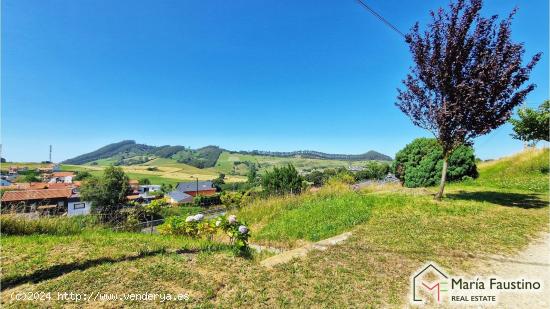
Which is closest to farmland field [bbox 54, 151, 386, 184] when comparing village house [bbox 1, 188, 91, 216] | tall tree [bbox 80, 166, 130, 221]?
village house [bbox 1, 188, 91, 216]

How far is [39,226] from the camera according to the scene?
21.9 feet

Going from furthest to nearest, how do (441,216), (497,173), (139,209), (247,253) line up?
(497,173), (139,209), (441,216), (247,253)

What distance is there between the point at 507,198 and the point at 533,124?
9362 millimetres

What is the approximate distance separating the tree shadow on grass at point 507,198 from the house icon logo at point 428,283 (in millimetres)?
6991

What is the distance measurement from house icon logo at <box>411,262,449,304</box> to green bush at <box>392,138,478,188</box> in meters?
13.0

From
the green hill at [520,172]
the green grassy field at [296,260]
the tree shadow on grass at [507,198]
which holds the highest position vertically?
the green hill at [520,172]

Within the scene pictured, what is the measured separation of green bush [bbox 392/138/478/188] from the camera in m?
16.4

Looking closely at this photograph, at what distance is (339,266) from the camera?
4.61 m

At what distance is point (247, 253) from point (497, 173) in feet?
64.7

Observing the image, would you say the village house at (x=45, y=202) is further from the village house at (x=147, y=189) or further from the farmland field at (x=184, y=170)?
the farmland field at (x=184, y=170)

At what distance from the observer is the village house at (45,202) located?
702 centimetres

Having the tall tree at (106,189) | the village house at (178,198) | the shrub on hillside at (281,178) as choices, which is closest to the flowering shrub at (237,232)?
the shrub on hillside at (281,178)

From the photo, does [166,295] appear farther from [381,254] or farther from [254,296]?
[381,254]

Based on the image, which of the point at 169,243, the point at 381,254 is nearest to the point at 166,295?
the point at 169,243
